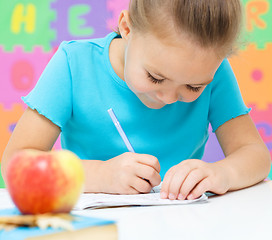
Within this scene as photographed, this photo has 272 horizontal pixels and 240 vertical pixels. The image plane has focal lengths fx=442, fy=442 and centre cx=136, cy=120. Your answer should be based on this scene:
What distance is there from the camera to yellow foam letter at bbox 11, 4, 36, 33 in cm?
143

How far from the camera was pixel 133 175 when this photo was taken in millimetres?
722

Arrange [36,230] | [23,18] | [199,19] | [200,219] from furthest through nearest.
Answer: [23,18] < [199,19] < [200,219] < [36,230]

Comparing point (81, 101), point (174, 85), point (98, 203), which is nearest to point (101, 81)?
point (81, 101)

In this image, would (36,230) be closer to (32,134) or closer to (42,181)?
(42,181)

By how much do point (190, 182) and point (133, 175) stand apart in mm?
98

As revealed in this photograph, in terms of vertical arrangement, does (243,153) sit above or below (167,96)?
below

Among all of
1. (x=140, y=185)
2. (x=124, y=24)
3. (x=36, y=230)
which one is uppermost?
(x=124, y=24)

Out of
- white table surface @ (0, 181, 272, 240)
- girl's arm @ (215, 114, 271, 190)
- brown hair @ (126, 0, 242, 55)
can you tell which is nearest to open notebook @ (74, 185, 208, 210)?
white table surface @ (0, 181, 272, 240)

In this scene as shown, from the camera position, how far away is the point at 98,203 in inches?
24.0

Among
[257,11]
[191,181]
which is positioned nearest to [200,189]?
[191,181]

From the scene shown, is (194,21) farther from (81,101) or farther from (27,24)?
(27,24)

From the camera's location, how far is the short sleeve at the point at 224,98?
0.98 metres

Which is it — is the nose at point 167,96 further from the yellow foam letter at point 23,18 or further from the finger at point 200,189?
the yellow foam letter at point 23,18

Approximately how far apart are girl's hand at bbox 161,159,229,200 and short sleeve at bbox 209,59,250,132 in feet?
0.88
